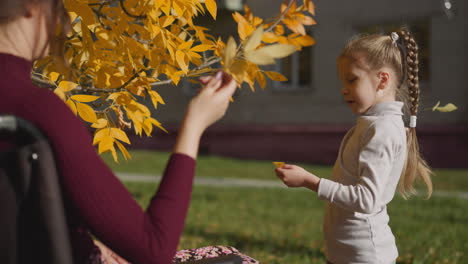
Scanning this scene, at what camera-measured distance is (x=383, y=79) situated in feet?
6.87

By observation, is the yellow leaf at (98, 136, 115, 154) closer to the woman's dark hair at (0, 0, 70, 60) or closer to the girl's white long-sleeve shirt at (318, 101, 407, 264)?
the woman's dark hair at (0, 0, 70, 60)

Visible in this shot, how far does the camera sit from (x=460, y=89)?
40.2 ft

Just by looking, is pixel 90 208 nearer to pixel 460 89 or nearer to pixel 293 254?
pixel 293 254

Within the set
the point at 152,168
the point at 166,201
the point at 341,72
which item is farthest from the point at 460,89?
the point at 166,201

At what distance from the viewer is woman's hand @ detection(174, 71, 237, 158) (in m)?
1.29

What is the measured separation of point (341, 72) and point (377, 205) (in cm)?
54

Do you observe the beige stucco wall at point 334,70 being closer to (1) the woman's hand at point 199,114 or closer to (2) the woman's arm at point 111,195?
(1) the woman's hand at point 199,114

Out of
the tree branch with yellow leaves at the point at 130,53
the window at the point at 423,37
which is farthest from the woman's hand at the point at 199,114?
the window at the point at 423,37

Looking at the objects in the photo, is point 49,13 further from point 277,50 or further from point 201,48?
point 201,48

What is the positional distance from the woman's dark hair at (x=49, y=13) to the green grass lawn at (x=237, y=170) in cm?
895

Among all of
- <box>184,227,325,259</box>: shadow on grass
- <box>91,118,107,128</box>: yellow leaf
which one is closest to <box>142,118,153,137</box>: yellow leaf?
<box>91,118,107,128</box>: yellow leaf

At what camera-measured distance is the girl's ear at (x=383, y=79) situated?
6.83 ft

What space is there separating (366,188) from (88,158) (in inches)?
41.4

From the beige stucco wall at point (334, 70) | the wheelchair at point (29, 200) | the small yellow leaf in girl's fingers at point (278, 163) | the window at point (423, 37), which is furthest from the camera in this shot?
the window at point (423, 37)
